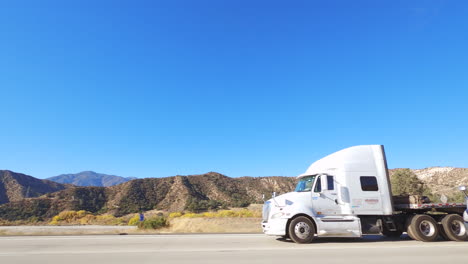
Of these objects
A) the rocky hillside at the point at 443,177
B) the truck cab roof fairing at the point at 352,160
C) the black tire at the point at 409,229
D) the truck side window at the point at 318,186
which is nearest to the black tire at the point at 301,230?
the truck side window at the point at 318,186

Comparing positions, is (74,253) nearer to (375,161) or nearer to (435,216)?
(375,161)

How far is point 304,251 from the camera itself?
839 cm

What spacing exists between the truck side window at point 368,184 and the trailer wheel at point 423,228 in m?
1.73

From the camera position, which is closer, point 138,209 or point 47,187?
point 138,209

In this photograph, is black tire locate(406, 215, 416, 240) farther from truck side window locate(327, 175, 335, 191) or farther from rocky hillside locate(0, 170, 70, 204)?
rocky hillside locate(0, 170, 70, 204)

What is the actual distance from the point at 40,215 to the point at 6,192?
44.3m

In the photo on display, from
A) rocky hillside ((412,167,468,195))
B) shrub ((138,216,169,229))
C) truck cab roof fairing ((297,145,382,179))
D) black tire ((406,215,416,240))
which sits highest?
rocky hillside ((412,167,468,195))

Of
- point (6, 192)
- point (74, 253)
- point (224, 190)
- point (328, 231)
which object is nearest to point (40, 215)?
point (224, 190)

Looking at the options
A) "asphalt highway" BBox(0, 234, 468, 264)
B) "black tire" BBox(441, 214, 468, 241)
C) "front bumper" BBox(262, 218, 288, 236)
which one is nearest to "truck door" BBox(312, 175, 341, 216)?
"front bumper" BBox(262, 218, 288, 236)

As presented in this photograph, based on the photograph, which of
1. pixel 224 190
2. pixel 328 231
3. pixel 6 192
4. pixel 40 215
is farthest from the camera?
pixel 6 192

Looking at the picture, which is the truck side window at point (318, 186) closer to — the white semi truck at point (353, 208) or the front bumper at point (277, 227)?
the white semi truck at point (353, 208)

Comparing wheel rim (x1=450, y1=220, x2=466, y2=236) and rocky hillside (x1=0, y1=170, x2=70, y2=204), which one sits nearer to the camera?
wheel rim (x1=450, y1=220, x2=466, y2=236)

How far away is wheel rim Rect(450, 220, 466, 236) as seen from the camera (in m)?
10.7

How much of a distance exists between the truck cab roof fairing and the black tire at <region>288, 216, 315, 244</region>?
6.64 ft
